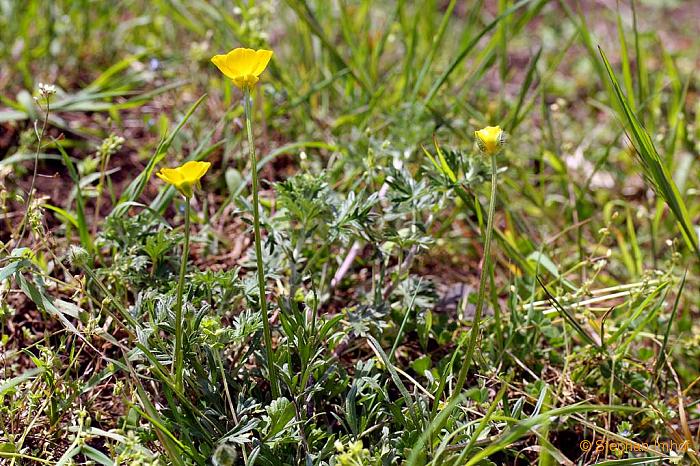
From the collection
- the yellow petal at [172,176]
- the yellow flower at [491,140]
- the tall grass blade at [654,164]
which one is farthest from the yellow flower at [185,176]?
the tall grass blade at [654,164]

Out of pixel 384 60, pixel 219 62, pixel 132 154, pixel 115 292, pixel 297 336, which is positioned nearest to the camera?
pixel 219 62

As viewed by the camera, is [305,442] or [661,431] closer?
[305,442]

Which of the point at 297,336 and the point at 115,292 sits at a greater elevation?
the point at 297,336

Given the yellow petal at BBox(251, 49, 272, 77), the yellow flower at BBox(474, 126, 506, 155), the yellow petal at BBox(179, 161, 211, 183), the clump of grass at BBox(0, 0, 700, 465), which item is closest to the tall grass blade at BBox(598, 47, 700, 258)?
the clump of grass at BBox(0, 0, 700, 465)

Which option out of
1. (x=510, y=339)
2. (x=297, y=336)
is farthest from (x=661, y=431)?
(x=297, y=336)

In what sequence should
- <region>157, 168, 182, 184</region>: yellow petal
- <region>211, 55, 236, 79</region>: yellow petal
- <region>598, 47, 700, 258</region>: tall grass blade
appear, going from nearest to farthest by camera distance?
<region>157, 168, 182, 184</region>: yellow petal < <region>211, 55, 236, 79</region>: yellow petal < <region>598, 47, 700, 258</region>: tall grass blade

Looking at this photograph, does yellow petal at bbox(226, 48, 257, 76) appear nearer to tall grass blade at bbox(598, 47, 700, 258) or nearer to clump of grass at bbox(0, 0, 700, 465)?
clump of grass at bbox(0, 0, 700, 465)

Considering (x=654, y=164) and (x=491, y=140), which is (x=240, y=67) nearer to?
(x=491, y=140)

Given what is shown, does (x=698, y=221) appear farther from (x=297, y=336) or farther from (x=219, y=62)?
(x=219, y=62)

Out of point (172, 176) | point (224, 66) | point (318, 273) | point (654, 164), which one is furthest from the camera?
point (318, 273)

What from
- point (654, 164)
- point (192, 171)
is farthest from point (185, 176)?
point (654, 164)

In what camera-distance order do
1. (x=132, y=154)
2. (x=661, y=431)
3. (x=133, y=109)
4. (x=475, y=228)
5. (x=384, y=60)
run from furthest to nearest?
(x=384, y=60) → (x=133, y=109) → (x=132, y=154) → (x=475, y=228) → (x=661, y=431)
